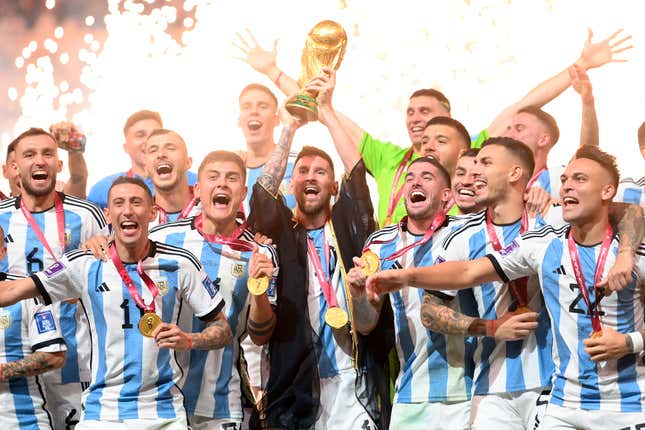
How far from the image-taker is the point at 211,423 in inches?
205

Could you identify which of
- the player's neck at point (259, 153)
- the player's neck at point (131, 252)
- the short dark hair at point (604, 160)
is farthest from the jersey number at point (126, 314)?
the short dark hair at point (604, 160)

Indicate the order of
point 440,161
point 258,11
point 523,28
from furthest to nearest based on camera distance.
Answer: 1. point 258,11
2. point 523,28
3. point 440,161

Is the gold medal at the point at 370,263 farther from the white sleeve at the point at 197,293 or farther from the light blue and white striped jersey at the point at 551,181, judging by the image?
the light blue and white striped jersey at the point at 551,181

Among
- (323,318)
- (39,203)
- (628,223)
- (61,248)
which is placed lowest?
(323,318)

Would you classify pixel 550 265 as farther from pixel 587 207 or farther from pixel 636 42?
pixel 636 42

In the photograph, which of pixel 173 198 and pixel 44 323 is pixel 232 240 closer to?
pixel 173 198

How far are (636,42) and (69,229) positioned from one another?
9.42ft

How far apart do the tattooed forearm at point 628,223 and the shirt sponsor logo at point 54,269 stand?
2.32 metres

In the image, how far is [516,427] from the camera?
15.6ft

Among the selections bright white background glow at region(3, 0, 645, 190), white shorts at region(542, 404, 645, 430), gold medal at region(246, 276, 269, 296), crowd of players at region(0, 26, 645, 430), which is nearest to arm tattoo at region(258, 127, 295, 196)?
crowd of players at region(0, 26, 645, 430)

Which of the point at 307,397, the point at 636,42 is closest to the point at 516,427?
the point at 307,397

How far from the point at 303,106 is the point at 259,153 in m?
0.49

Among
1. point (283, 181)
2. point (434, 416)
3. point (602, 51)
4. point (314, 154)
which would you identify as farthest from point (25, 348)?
point (602, 51)

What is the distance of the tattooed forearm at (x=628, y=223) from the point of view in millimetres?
4539
